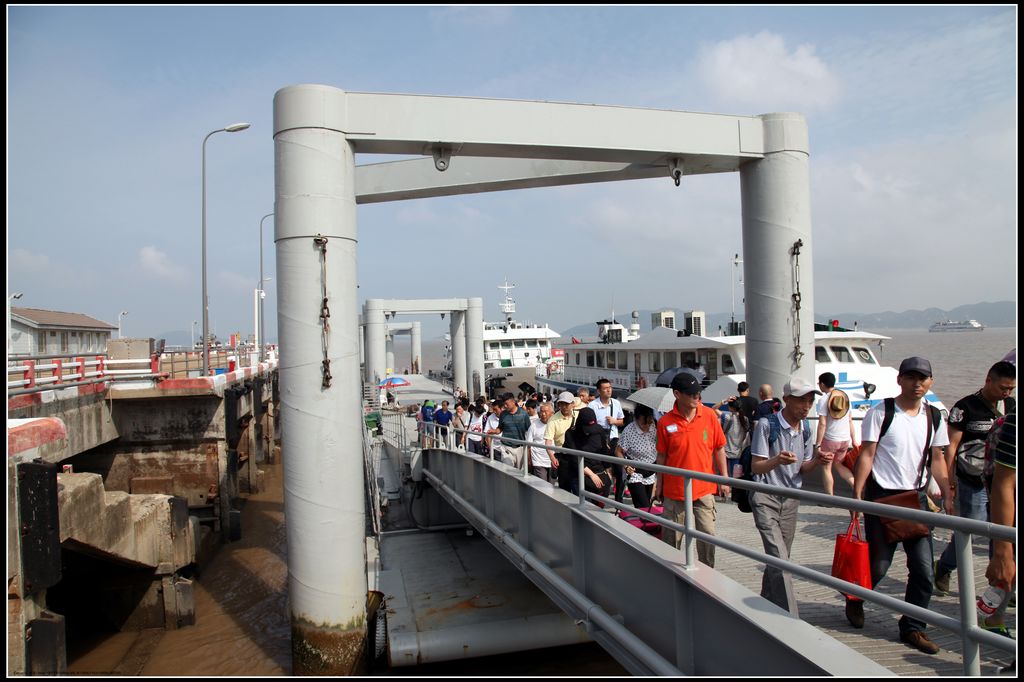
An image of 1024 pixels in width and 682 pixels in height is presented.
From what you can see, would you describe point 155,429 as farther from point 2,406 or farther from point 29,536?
point 2,406

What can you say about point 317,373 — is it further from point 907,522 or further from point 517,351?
point 517,351

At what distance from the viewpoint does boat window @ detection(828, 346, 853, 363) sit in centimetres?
1884

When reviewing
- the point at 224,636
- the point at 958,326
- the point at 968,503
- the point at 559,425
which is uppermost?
the point at 958,326

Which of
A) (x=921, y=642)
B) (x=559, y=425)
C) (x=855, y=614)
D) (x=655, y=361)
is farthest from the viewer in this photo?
(x=655, y=361)

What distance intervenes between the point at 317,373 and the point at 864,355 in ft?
55.2

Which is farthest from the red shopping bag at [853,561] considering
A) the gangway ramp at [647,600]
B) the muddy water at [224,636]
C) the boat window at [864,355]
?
the boat window at [864,355]

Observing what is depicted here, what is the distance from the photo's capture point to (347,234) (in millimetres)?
8164

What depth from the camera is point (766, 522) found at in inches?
185

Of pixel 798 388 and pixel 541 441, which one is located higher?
pixel 798 388

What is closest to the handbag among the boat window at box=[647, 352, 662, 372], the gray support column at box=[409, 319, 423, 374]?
the boat window at box=[647, 352, 662, 372]

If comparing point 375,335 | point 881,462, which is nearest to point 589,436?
point 881,462

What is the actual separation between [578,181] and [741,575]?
690cm

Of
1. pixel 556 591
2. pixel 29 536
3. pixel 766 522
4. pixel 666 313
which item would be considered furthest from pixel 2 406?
pixel 666 313

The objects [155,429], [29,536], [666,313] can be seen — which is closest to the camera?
[29,536]
